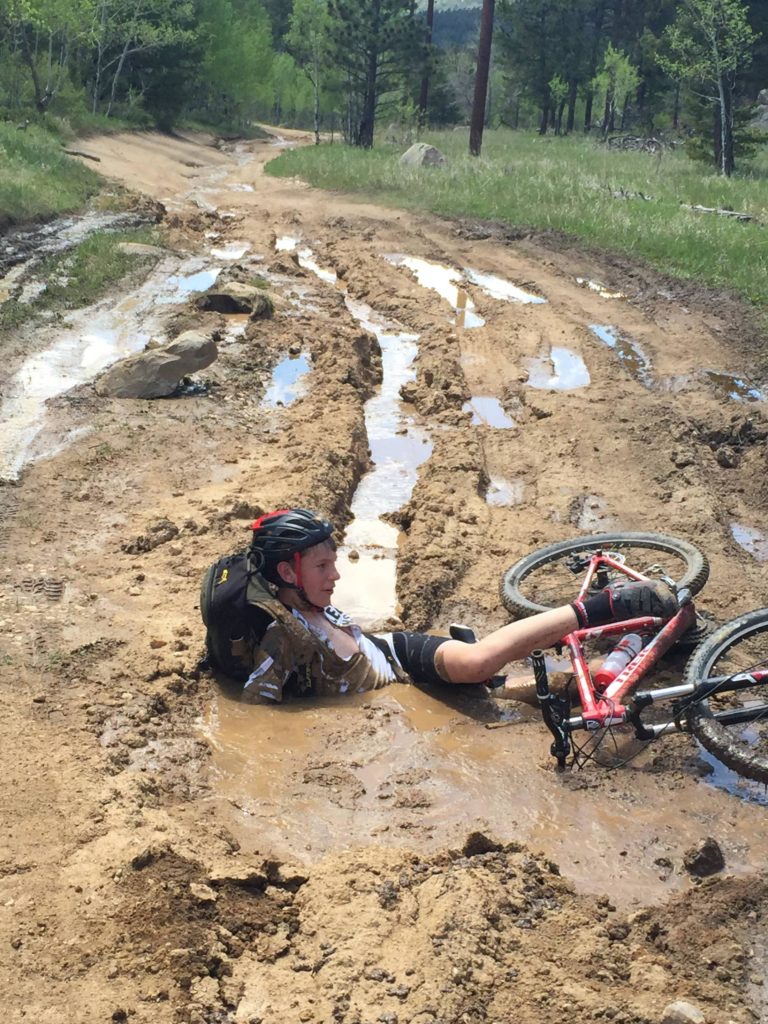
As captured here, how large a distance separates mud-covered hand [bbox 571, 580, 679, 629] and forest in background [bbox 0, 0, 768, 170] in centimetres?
2794

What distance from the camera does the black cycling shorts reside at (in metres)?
5.19

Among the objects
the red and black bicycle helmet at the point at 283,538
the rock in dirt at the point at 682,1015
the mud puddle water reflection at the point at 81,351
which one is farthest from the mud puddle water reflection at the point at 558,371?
the rock in dirt at the point at 682,1015

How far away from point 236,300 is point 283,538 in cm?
903

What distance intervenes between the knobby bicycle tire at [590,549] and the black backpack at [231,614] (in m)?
1.67

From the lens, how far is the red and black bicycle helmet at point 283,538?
479cm

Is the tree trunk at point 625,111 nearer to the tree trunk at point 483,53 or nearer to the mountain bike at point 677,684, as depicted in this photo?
the tree trunk at point 483,53

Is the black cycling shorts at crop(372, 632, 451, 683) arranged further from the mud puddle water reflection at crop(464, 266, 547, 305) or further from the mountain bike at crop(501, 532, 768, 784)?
the mud puddle water reflection at crop(464, 266, 547, 305)

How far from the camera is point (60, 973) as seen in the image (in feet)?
10.2

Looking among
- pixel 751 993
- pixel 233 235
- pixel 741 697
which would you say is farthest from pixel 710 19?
pixel 751 993

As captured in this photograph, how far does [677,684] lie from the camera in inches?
201

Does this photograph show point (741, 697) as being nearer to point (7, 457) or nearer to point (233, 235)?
point (7, 457)

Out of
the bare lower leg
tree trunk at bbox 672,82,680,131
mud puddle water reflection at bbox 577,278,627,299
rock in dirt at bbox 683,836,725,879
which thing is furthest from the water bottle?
tree trunk at bbox 672,82,680,131

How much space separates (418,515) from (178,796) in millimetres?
3617

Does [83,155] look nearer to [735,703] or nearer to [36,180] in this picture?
[36,180]
